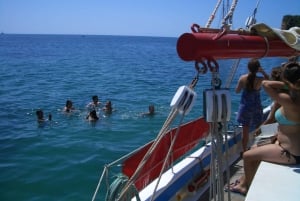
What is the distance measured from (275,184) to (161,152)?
143 cm

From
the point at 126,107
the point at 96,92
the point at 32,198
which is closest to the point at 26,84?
the point at 96,92

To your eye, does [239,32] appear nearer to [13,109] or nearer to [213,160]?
[213,160]

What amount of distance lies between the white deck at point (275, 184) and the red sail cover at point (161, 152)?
1051mm

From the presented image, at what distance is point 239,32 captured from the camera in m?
2.70

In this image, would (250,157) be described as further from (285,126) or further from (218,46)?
(218,46)

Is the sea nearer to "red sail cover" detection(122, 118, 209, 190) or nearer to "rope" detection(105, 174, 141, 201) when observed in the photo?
"red sail cover" detection(122, 118, 209, 190)

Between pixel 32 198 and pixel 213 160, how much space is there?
5.59m

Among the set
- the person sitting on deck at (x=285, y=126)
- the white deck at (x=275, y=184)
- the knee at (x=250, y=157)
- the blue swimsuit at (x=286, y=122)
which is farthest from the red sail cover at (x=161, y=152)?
the blue swimsuit at (x=286, y=122)

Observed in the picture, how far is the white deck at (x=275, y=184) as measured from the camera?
316 cm

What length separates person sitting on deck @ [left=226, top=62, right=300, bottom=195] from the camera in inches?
139

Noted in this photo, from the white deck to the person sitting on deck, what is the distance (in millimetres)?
113

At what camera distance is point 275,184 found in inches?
133

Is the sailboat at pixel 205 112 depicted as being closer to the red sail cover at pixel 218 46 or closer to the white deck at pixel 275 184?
the red sail cover at pixel 218 46

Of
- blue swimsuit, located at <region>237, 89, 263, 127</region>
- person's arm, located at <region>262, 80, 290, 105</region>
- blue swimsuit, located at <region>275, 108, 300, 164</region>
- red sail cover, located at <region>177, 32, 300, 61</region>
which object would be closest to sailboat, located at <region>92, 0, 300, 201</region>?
red sail cover, located at <region>177, 32, 300, 61</region>
